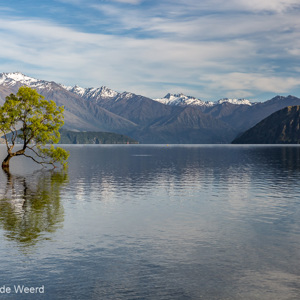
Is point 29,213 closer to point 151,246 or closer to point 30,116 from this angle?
point 151,246

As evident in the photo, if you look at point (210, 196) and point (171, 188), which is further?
point (171, 188)

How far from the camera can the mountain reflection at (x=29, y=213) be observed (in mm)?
33844

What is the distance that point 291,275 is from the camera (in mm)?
24562

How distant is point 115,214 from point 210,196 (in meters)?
19.6

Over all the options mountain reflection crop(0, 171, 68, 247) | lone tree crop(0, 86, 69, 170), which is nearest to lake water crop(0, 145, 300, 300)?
mountain reflection crop(0, 171, 68, 247)

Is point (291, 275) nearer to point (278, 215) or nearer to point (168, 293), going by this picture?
point (168, 293)

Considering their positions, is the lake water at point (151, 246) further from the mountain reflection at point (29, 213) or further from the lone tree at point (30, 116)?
the lone tree at point (30, 116)

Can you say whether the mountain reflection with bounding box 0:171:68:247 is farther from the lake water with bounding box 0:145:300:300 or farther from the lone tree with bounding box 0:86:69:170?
the lone tree with bounding box 0:86:69:170

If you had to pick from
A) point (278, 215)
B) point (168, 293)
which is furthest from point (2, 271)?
point (278, 215)

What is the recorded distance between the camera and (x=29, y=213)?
43219 millimetres

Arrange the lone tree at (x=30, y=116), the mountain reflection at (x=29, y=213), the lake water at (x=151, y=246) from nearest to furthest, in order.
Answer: the lake water at (x=151, y=246), the mountain reflection at (x=29, y=213), the lone tree at (x=30, y=116)

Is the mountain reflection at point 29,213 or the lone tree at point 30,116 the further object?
the lone tree at point 30,116

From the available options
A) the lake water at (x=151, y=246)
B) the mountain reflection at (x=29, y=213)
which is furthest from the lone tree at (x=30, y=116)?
the lake water at (x=151, y=246)

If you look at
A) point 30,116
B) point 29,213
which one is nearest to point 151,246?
point 29,213
